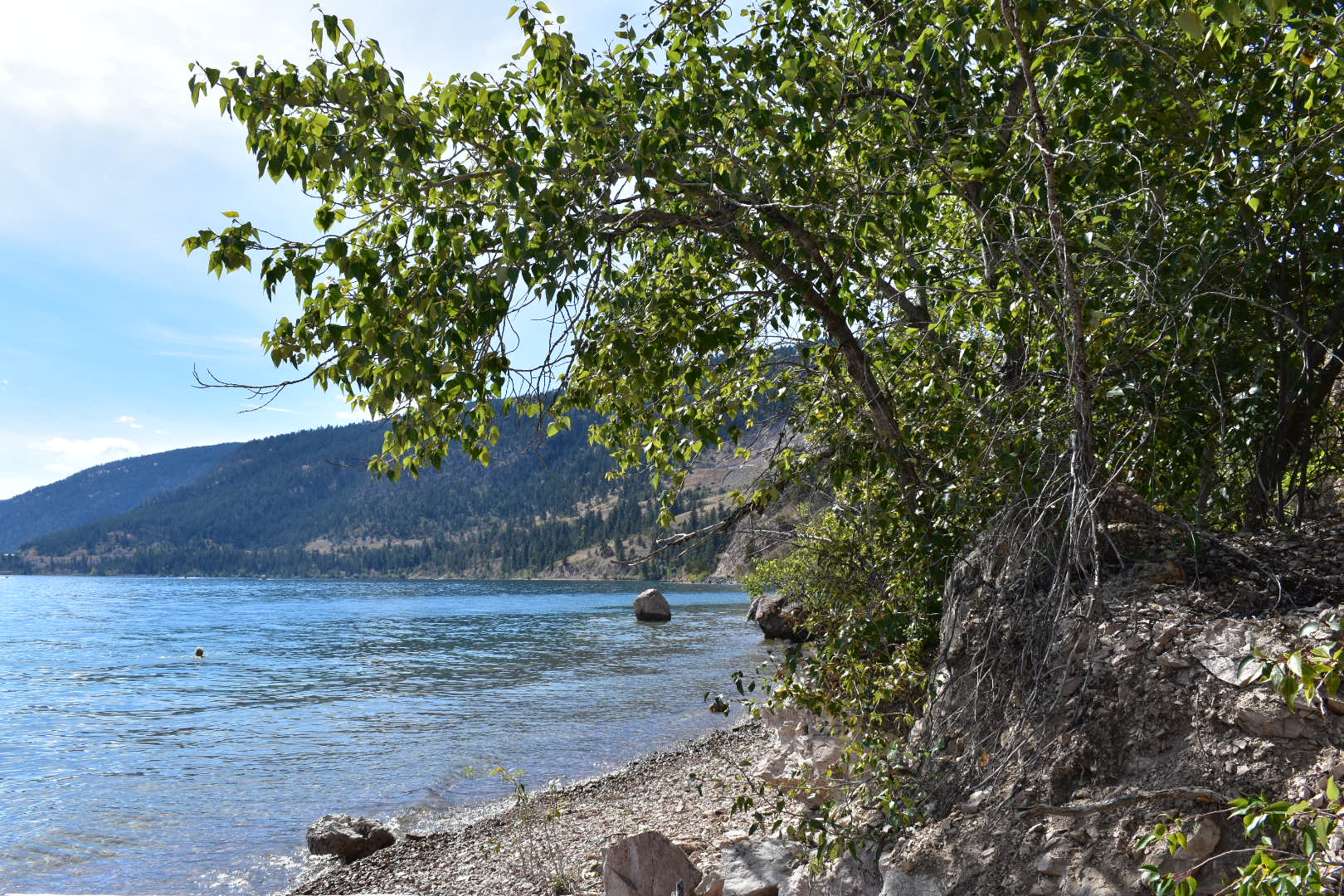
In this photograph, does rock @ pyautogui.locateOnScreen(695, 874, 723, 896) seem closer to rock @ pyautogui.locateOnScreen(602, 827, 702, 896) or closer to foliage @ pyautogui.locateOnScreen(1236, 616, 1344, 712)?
rock @ pyautogui.locateOnScreen(602, 827, 702, 896)

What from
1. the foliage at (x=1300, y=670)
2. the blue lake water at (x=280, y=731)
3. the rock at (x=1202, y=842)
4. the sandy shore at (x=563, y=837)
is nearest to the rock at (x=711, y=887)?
the sandy shore at (x=563, y=837)

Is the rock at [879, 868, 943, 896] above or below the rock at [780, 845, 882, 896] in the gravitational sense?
above

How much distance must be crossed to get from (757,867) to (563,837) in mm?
4713

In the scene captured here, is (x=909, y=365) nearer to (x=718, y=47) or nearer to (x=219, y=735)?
(x=718, y=47)

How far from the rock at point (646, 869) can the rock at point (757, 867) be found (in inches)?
12.1

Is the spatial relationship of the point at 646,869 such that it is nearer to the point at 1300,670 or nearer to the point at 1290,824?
the point at 1290,824

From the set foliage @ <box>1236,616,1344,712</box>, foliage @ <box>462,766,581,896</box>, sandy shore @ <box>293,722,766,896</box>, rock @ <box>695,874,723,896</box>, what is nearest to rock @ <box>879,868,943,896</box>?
rock @ <box>695,874,723,896</box>

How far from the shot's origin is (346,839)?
37.3 feet

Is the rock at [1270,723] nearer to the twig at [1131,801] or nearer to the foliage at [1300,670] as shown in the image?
the twig at [1131,801]

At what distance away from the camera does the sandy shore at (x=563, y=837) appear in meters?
8.35

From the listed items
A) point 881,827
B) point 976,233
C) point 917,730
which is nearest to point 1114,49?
point 976,233

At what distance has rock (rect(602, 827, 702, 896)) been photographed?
6.35m

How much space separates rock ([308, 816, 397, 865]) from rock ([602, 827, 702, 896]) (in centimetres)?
629

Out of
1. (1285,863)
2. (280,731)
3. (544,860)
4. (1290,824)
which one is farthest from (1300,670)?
(280,731)
